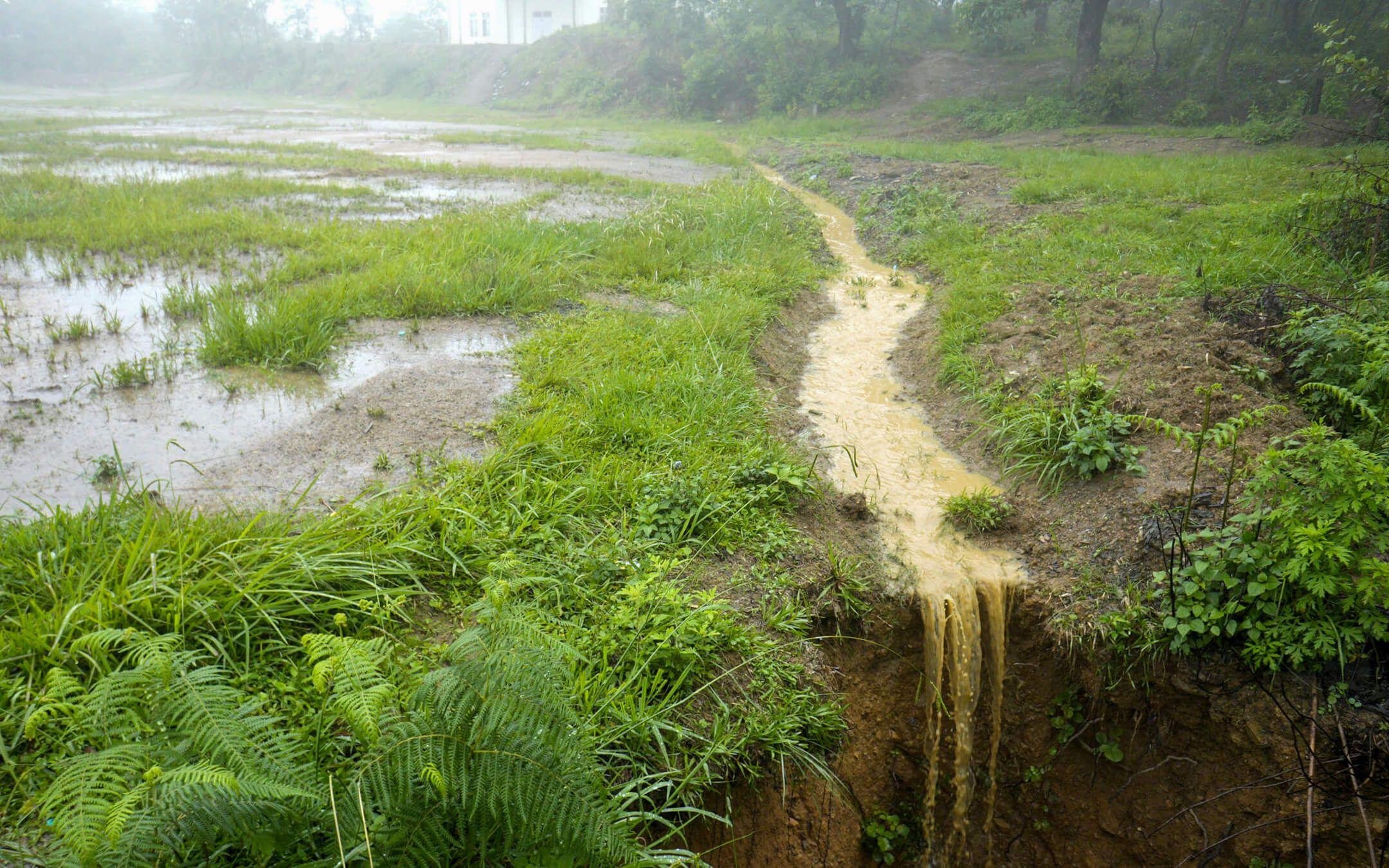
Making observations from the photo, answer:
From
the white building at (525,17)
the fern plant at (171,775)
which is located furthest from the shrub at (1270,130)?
the white building at (525,17)

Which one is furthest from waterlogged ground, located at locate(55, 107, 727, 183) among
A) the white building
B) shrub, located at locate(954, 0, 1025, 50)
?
the white building

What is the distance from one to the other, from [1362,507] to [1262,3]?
2887 cm

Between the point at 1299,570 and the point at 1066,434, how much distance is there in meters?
2.00

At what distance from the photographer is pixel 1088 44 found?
74.8 feet

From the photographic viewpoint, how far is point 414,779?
6.96 ft

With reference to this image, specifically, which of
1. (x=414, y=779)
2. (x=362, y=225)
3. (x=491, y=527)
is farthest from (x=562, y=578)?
(x=362, y=225)

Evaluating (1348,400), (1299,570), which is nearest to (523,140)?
(1348,400)

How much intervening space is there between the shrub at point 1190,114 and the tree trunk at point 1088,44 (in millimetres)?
3178

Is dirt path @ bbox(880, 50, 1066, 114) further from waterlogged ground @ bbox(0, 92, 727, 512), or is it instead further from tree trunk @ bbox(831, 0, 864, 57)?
waterlogged ground @ bbox(0, 92, 727, 512)

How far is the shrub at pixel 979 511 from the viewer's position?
4.70 m

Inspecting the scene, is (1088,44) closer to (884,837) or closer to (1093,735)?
(1093,735)

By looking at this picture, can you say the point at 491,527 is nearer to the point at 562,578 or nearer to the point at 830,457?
the point at 562,578

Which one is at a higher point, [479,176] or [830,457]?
[479,176]

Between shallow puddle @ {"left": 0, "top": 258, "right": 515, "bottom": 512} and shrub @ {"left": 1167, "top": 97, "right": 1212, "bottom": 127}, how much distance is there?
20.6 meters
